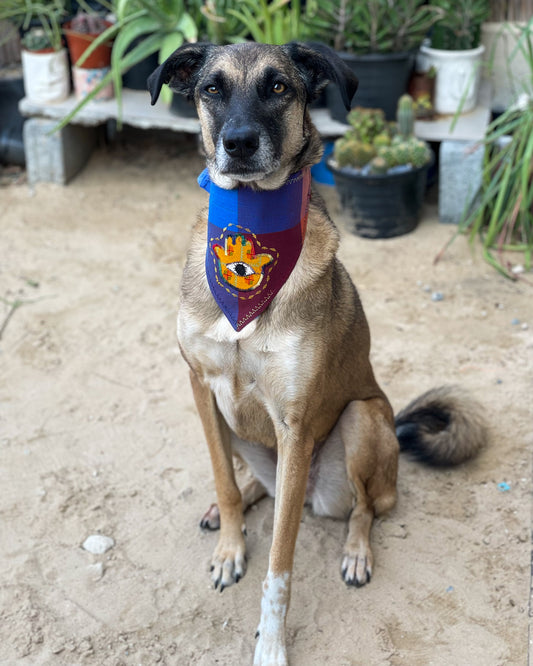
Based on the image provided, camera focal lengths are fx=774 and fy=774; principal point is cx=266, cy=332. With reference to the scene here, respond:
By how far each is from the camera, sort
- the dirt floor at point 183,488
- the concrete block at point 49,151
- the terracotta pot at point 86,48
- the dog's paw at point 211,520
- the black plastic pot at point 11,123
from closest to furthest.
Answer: the dirt floor at point 183,488
the dog's paw at point 211,520
the terracotta pot at point 86,48
the concrete block at point 49,151
the black plastic pot at point 11,123

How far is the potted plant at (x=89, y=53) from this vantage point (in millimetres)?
6047

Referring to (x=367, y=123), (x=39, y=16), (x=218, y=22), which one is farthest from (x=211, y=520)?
(x=39, y=16)

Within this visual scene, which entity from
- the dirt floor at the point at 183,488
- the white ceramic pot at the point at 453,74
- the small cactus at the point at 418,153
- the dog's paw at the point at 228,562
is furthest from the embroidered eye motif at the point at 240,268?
the white ceramic pot at the point at 453,74

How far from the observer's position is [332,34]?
18.6 ft

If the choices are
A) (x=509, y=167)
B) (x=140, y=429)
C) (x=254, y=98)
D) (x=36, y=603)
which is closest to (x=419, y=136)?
(x=509, y=167)

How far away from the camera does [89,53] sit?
19.5ft

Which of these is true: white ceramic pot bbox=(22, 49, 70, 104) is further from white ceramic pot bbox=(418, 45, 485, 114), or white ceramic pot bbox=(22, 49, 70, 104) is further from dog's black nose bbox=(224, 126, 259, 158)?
dog's black nose bbox=(224, 126, 259, 158)

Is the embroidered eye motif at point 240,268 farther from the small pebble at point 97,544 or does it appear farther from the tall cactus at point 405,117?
the tall cactus at point 405,117

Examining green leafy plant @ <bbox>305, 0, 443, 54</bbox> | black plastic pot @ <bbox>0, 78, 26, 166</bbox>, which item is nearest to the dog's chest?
green leafy plant @ <bbox>305, 0, 443, 54</bbox>

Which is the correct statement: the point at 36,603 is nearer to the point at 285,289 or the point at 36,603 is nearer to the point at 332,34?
the point at 285,289

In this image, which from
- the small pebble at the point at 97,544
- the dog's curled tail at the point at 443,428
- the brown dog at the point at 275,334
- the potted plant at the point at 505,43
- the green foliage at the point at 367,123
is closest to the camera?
the brown dog at the point at 275,334

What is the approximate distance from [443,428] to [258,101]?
5.78ft

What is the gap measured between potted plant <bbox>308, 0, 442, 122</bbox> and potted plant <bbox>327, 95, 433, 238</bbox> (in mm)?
202

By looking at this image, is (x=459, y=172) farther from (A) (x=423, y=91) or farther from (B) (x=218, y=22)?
(B) (x=218, y=22)
